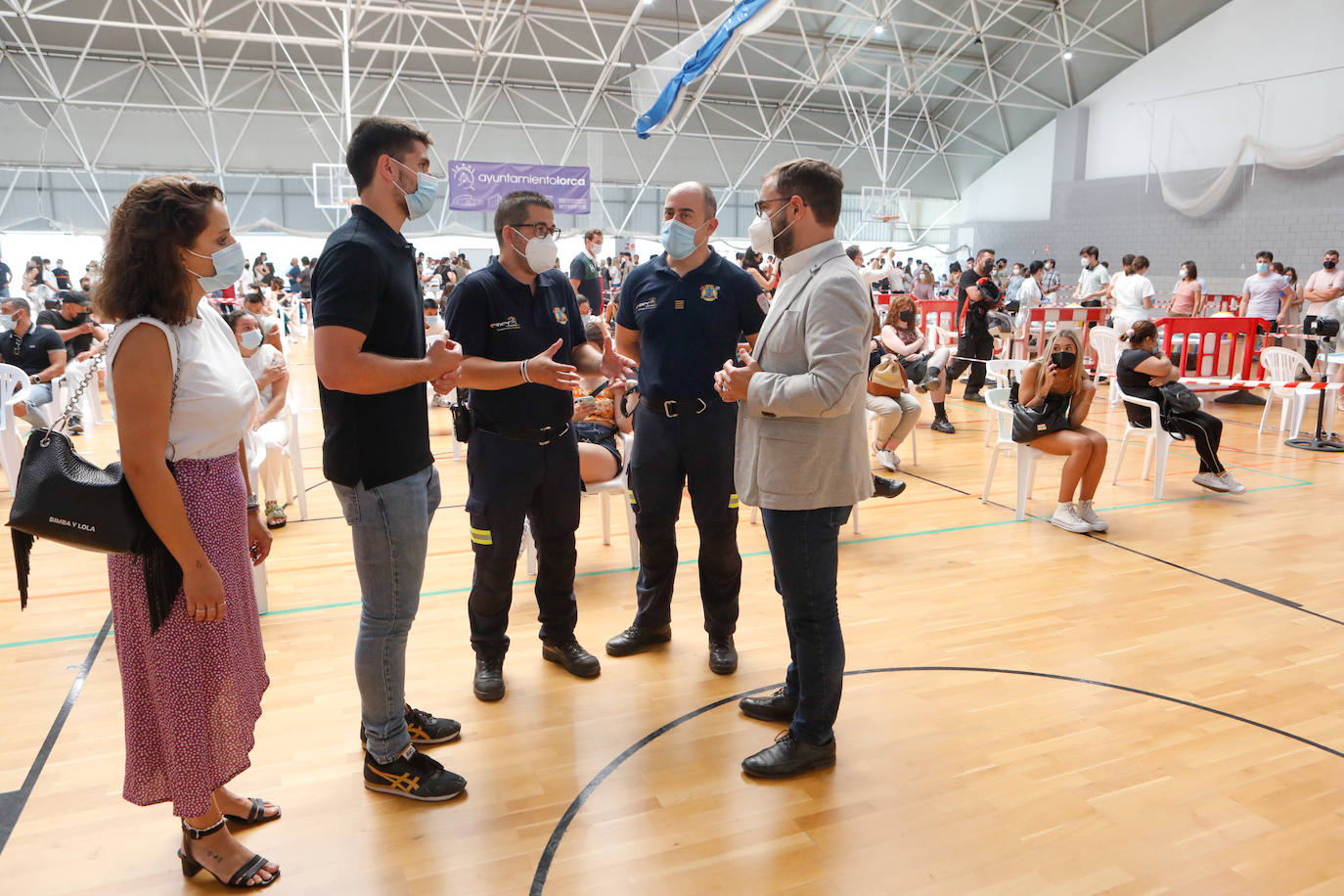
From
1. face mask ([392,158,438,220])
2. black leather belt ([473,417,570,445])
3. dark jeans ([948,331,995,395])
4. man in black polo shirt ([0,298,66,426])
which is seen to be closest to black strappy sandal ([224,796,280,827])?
black leather belt ([473,417,570,445])

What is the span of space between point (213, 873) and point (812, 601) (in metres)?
1.57

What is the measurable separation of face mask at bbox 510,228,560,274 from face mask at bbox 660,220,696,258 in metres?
0.41

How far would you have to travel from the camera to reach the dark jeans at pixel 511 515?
2709mm

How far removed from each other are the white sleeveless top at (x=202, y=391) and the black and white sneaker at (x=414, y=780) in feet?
3.23

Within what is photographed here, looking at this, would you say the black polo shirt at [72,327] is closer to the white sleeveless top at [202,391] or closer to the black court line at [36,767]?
the black court line at [36,767]

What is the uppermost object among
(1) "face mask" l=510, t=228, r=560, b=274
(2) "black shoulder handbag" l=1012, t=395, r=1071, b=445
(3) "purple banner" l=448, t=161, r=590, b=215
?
(3) "purple banner" l=448, t=161, r=590, b=215

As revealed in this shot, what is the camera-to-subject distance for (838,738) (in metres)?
2.64

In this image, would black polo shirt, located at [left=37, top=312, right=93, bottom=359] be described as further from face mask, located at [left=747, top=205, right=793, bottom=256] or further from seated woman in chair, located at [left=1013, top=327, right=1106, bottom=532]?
seated woman in chair, located at [left=1013, top=327, right=1106, bottom=532]

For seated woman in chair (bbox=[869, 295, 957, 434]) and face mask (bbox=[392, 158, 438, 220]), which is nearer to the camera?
face mask (bbox=[392, 158, 438, 220])

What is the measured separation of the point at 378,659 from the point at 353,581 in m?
1.85

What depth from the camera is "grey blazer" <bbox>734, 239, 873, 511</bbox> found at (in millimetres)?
2115

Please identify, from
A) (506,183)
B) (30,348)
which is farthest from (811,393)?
(506,183)

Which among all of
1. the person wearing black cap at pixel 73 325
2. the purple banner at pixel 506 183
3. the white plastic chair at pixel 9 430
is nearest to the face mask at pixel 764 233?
the white plastic chair at pixel 9 430

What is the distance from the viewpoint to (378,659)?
2203 mm
